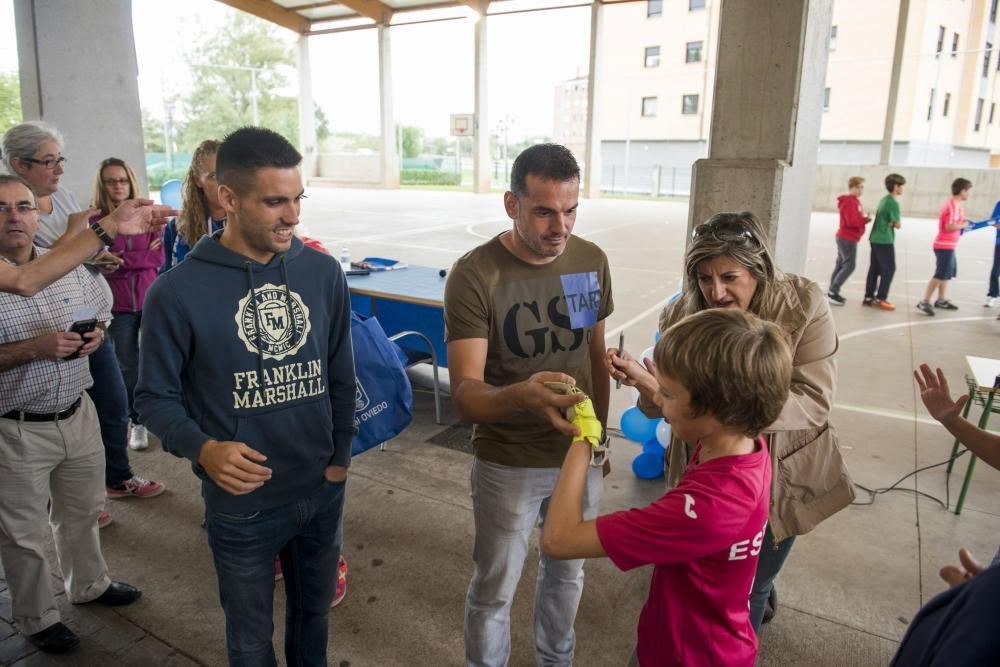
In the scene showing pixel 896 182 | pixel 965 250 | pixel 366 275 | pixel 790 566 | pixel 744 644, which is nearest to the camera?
pixel 744 644

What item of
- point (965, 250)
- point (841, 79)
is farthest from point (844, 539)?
point (841, 79)

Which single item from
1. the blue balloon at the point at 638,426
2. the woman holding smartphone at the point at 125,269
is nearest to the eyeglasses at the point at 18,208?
the woman holding smartphone at the point at 125,269

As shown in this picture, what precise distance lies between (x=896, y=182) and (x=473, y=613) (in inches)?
404

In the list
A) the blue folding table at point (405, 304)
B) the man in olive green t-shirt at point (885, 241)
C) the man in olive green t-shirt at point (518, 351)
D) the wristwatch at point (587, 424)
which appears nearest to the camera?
the wristwatch at point (587, 424)

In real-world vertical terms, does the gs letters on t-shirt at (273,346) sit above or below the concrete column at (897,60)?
below

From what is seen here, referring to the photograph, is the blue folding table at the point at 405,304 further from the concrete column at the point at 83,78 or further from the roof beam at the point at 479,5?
the roof beam at the point at 479,5

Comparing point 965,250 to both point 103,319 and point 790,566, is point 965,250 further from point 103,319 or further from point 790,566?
point 103,319

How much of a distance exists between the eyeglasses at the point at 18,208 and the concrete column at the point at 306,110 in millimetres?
34353

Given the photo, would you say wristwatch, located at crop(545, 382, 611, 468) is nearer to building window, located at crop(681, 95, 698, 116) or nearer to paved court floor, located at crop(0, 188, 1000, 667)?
paved court floor, located at crop(0, 188, 1000, 667)

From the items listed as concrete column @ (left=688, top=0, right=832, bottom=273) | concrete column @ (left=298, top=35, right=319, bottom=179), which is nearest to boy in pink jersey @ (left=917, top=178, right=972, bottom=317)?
concrete column @ (left=688, top=0, right=832, bottom=273)

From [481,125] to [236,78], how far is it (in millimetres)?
28485

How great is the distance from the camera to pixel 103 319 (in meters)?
3.09

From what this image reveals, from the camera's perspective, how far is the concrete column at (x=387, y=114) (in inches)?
1278

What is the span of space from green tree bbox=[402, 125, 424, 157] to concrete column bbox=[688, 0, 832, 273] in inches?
2542
